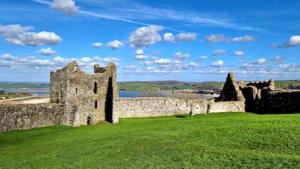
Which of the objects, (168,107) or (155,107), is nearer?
(155,107)

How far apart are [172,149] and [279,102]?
3022cm

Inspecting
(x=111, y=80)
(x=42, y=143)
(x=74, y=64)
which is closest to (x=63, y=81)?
(x=74, y=64)

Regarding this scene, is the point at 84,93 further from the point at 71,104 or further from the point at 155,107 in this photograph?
the point at 155,107

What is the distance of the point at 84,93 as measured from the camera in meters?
46.1

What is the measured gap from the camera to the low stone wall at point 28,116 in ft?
129

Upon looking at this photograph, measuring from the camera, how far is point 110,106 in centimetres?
4853

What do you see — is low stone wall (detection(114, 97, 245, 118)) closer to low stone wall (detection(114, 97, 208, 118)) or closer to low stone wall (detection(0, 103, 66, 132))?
low stone wall (detection(114, 97, 208, 118))

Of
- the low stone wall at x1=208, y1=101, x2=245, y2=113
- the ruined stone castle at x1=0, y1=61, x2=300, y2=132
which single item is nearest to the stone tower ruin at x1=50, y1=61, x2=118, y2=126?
the ruined stone castle at x1=0, y1=61, x2=300, y2=132

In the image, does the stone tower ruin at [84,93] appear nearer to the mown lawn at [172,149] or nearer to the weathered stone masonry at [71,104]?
the weathered stone masonry at [71,104]

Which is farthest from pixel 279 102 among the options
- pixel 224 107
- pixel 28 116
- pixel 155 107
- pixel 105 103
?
pixel 28 116

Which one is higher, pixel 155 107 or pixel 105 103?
pixel 105 103

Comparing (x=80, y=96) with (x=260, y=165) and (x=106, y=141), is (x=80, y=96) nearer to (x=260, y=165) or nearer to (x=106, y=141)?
(x=106, y=141)

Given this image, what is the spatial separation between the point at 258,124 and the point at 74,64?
21.4 meters

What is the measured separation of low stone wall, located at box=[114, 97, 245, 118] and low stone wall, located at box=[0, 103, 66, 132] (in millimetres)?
8715
